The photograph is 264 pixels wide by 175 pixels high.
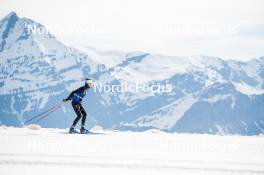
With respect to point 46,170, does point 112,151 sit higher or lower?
lower

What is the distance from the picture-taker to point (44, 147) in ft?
36.7

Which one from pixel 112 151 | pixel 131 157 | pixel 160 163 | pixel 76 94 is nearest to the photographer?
pixel 160 163

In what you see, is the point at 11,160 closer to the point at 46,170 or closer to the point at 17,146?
the point at 46,170

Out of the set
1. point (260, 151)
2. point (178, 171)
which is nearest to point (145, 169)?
point (178, 171)

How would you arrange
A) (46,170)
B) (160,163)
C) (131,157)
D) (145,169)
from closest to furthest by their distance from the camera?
(46,170) → (145,169) → (160,163) → (131,157)

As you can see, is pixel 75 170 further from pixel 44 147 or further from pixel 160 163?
pixel 44 147

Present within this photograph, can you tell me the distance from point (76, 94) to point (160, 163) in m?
9.46

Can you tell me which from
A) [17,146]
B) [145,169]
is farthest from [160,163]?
[17,146]

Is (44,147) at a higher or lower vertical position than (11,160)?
lower

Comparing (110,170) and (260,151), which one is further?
(260,151)

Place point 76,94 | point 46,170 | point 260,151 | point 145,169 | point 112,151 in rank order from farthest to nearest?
point 76,94
point 260,151
point 112,151
point 145,169
point 46,170

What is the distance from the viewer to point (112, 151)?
11.0 meters

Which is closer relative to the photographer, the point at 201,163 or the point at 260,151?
the point at 201,163

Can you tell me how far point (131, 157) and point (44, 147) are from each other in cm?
266
